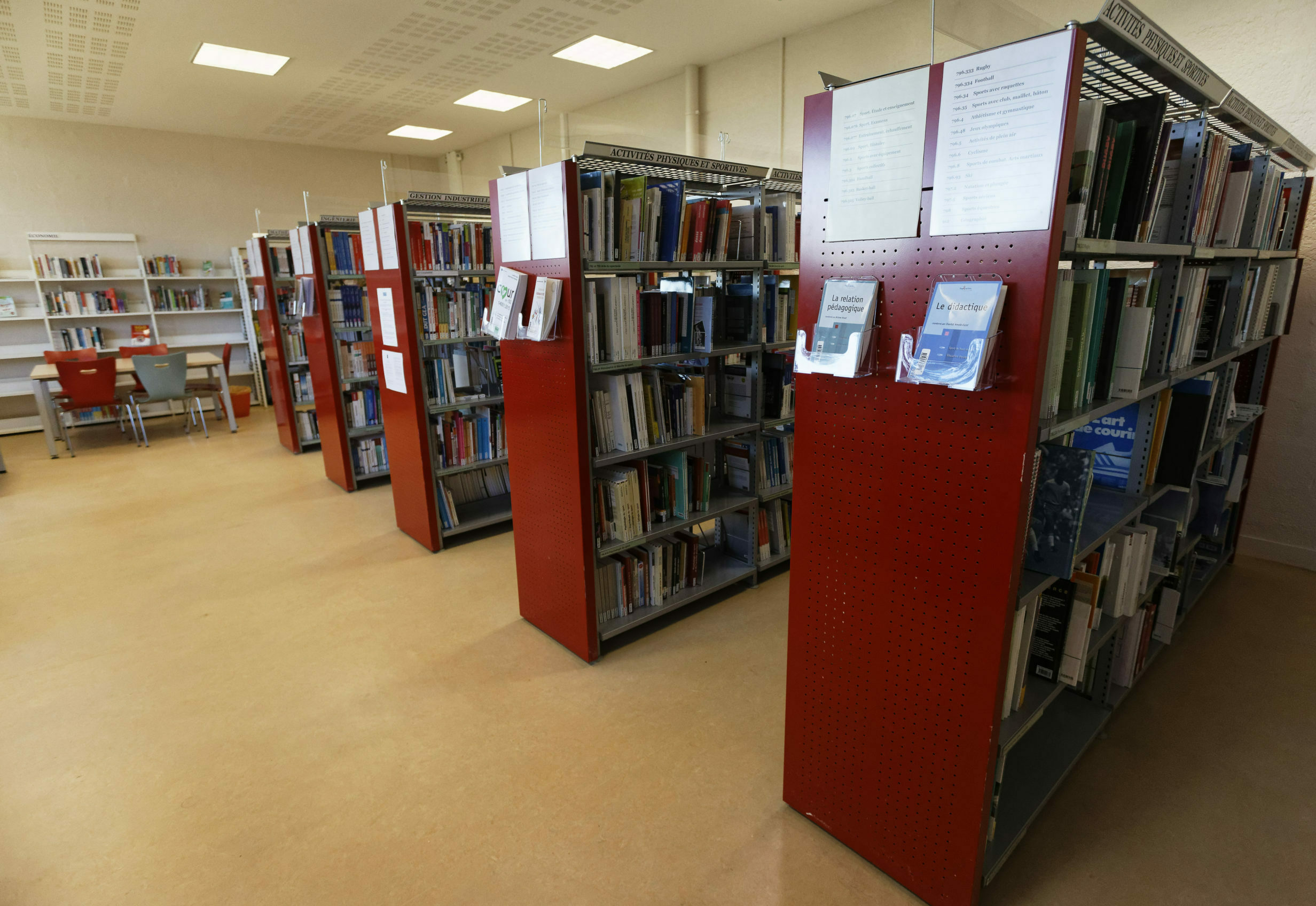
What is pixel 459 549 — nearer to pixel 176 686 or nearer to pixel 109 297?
pixel 176 686

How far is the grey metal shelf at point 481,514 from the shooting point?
412cm

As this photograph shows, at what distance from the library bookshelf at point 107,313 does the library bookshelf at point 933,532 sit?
9.08 m

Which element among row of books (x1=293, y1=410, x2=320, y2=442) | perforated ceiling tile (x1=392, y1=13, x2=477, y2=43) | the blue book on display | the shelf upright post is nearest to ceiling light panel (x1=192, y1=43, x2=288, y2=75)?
perforated ceiling tile (x1=392, y1=13, x2=477, y2=43)

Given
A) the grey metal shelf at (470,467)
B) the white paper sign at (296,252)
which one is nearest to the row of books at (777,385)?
the grey metal shelf at (470,467)

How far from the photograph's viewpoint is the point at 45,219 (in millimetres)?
7910

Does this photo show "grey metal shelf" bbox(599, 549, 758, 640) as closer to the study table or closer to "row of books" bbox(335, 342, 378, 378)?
"row of books" bbox(335, 342, 378, 378)

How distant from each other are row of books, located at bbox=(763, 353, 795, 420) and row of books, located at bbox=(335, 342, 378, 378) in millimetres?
3282

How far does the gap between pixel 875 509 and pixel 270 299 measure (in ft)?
19.1

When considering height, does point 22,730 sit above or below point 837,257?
below

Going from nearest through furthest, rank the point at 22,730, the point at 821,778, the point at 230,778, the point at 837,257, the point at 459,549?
the point at 837,257 → the point at 821,778 → the point at 230,778 → the point at 22,730 → the point at 459,549

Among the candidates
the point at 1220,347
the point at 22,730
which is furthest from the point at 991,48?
the point at 22,730

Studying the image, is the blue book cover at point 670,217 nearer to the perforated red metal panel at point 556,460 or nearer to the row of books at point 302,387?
the perforated red metal panel at point 556,460

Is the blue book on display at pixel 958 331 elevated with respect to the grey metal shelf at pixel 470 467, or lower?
elevated

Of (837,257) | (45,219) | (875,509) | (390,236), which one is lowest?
(875,509)
